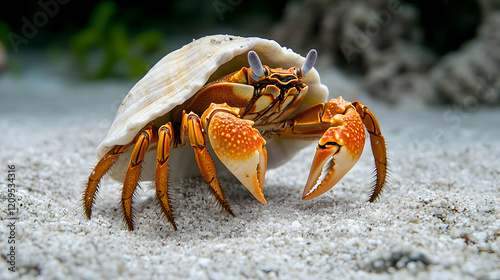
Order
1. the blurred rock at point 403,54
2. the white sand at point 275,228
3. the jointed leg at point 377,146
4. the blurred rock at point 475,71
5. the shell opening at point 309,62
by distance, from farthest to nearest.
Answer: the blurred rock at point 403,54
the blurred rock at point 475,71
the jointed leg at point 377,146
the shell opening at point 309,62
the white sand at point 275,228

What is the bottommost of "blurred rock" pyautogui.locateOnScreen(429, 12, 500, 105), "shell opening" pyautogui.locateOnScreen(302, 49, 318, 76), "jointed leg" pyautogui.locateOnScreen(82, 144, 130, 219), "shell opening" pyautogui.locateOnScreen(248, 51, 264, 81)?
"blurred rock" pyautogui.locateOnScreen(429, 12, 500, 105)

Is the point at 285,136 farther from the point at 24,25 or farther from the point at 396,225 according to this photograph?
the point at 24,25
